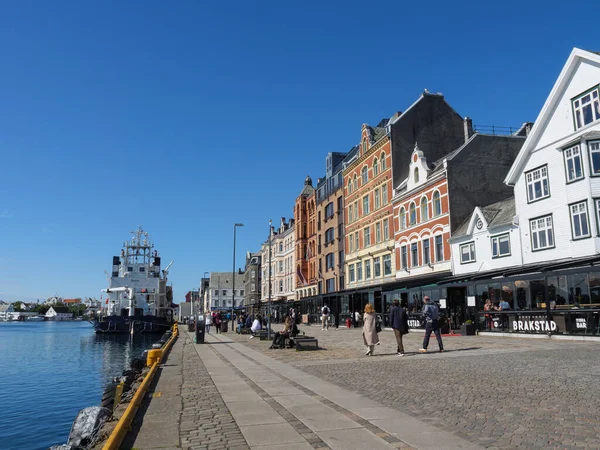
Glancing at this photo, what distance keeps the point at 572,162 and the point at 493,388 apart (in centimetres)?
1957

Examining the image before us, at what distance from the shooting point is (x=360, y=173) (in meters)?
48.0

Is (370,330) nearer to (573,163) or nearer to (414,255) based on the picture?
(573,163)

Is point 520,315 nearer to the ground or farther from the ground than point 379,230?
nearer to the ground

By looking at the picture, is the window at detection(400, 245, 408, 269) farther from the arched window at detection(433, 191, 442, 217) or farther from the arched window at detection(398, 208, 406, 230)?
the arched window at detection(433, 191, 442, 217)

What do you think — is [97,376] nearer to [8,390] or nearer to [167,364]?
[8,390]

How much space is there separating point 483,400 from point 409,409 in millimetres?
1481

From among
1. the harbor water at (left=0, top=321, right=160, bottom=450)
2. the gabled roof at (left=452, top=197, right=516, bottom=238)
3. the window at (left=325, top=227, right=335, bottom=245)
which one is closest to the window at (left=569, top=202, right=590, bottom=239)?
the gabled roof at (left=452, top=197, right=516, bottom=238)

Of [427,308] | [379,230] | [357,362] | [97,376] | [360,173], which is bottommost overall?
[97,376]

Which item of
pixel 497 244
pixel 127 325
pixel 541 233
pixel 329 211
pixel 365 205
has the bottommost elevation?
pixel 127 325

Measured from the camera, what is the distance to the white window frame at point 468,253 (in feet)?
102

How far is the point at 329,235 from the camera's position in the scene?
2267 inches

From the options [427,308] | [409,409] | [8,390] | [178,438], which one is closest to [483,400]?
[409,409]

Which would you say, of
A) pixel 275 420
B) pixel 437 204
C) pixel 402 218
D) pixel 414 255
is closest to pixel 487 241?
pixel 437 204

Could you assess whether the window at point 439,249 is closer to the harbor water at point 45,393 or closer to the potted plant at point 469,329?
the potted plant at point 469,329
